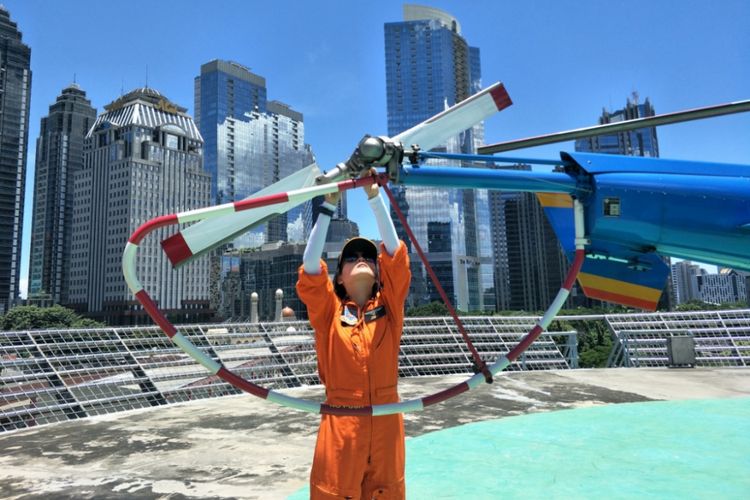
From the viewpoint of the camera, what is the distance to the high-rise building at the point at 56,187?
547 feet

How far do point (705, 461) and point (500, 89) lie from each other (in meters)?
5.74

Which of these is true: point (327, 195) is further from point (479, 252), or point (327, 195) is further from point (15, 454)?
point (479, 252)

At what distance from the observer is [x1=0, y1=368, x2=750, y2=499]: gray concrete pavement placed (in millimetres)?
6047

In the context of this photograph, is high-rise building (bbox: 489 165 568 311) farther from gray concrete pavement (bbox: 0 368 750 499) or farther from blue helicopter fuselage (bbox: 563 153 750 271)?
blue helicopter fuselage (bbox: 563 153 750 271)

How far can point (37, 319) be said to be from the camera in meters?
75.7

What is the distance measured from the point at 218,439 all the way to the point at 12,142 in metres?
188

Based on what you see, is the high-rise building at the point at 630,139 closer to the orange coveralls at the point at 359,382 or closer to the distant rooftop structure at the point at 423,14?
the distant rooftop structure at the point at 423,14

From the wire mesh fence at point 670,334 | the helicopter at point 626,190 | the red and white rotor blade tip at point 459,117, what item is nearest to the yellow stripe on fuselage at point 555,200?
the helicopter at point 626,190

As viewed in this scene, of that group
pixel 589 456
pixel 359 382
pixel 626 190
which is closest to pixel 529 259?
pixel 589 456

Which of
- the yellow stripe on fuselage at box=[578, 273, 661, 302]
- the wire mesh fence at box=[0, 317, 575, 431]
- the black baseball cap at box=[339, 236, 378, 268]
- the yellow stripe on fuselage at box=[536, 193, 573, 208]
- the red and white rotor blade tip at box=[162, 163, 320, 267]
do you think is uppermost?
the yellow stripe on fuselage at box=[536, 193, 573, 208]

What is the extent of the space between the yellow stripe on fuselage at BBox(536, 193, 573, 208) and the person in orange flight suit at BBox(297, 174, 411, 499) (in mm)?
2862

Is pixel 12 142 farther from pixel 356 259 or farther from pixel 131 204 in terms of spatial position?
pixel 356 259

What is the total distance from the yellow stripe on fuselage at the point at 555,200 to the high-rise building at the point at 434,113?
12583 cm

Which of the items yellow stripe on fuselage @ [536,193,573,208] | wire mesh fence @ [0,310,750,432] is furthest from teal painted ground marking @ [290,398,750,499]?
wire mesh fence @ [0,310,750,432]
